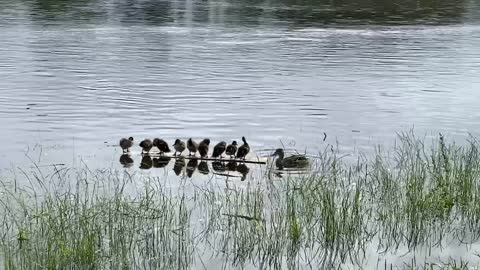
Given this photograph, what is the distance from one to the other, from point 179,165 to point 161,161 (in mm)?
634

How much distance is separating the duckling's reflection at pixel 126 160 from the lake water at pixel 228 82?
27 centimetres

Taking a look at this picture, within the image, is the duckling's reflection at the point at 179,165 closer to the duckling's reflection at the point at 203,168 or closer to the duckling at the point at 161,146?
the duckling's reflection at the point at 203,168

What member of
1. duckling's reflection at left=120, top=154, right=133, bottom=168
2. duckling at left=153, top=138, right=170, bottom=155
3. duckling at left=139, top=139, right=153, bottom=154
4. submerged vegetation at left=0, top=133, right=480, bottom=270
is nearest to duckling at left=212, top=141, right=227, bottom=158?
duckling at left=153, top=138, right=170, bottom=155


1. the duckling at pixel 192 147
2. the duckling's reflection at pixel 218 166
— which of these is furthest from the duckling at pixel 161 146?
the duckling's reflection at pixel 218 166

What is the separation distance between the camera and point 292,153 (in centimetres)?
1866

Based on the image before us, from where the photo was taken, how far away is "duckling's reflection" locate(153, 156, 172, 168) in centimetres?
1764

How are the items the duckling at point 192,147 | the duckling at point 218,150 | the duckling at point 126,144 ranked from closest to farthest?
the duckling at point 218,150
the duckling at point 192,147
the duckling at point 126,144

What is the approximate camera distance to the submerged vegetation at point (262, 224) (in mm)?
11445

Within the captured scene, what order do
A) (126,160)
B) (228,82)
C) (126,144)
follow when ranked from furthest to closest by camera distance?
(228,82)
(126,144)
(126,160)

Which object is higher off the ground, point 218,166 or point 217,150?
point 217,150

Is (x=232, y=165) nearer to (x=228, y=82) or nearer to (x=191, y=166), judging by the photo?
(x=191, y=166)

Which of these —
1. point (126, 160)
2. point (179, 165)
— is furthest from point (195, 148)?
point (126, 160)

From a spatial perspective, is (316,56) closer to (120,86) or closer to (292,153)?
(120,86)

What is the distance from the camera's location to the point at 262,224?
12.4 meters
